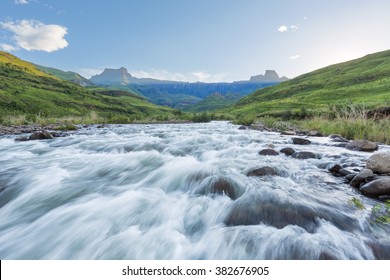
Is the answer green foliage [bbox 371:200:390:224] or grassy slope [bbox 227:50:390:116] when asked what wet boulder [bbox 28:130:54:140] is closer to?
green foliage [bbox 371:200:390:224]

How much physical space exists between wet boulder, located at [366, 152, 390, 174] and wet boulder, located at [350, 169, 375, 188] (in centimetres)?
28

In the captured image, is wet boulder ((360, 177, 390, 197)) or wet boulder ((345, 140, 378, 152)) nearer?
wet boulder ((360, 177, 390, 197))

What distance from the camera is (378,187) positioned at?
5625mm

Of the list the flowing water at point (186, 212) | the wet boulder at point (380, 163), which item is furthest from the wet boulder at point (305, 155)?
the wet boulder at point (380, 163)

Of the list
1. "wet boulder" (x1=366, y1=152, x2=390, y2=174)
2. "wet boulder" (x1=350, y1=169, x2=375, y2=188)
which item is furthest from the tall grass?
"wet boulder" (x1=350, y1=169, x2=375, y2=188)

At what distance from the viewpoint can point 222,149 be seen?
487 inches

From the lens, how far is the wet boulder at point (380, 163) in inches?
255

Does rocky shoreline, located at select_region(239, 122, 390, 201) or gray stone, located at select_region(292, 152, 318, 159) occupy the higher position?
rocky shoreline, located at select_region(239, 122, 390, 201)

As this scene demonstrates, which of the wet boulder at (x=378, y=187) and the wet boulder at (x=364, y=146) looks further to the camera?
the wet boulder at (x=364, y=146)

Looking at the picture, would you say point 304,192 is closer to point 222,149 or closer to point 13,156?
point 222,149

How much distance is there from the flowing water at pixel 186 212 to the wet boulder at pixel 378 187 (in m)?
0.25

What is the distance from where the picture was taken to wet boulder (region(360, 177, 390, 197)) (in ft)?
18.2

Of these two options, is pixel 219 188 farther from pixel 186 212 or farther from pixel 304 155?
pixel 304 155

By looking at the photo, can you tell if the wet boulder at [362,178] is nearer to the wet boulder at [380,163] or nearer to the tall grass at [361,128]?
the wet boulder at [380,163]
